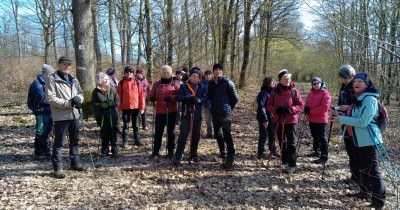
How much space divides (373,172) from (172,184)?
10.3 ft

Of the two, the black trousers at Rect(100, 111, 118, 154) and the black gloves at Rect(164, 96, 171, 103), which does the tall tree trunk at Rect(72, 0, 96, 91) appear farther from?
the black gloves at Rect(164, 96, 171, 103)

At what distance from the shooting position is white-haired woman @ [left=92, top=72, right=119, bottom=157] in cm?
682

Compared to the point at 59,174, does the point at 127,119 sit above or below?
above

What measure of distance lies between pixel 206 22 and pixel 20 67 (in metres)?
16.2

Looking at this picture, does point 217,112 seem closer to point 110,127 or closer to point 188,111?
point 188,111

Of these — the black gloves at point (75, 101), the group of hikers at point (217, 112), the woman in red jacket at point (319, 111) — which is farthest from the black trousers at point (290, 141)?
the black gloves at point (75, 101)

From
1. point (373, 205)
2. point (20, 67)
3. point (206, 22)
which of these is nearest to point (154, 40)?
point (206, 22)

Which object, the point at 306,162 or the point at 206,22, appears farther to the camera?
the point at 206,22

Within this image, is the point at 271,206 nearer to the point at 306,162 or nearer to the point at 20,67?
the point at 306,162

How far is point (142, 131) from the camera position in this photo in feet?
32.1

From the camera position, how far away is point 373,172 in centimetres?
461

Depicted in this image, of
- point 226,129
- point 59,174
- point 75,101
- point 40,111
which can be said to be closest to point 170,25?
point 40,111

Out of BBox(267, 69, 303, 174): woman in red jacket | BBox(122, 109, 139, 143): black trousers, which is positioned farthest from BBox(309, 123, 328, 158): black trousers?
BBox(122, 109, 139, 143): black trousers

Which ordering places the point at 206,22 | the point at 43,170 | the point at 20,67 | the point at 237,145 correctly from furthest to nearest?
the point at 20,67 → the point at 206,22 → the point at 237,145 → the point at 43,170
